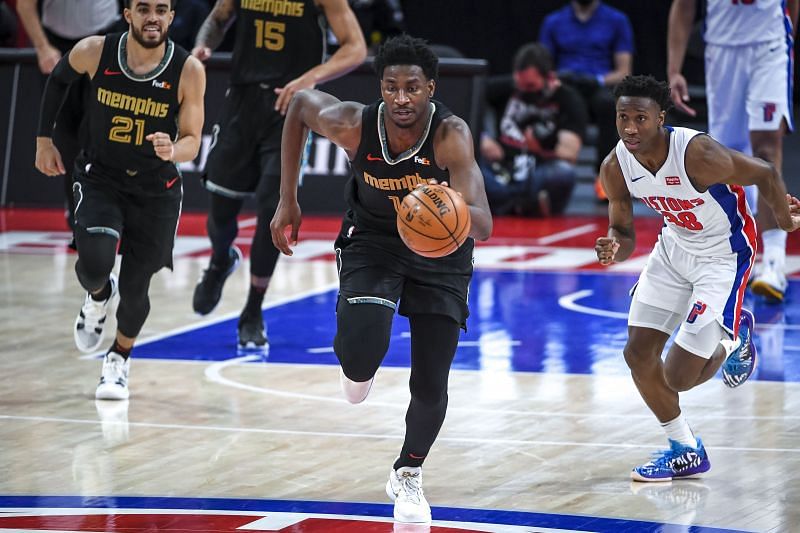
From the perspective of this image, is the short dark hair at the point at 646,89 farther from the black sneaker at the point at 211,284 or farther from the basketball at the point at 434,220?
the black sneaker at the point at 211,284

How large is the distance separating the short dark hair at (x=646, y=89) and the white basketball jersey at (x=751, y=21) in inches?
162

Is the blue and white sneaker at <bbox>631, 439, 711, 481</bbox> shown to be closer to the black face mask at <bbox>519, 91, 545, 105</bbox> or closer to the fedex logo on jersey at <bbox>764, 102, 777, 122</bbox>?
the fedex logo on jersey at <bbox>764, 102, 777, 122</bbox>

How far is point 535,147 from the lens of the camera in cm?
1400

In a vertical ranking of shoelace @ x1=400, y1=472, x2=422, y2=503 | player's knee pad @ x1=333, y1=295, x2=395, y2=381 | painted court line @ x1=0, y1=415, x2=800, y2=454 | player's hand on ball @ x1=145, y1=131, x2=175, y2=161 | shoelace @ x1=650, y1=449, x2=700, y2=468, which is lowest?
painted court line @ x1=0, y1=415, x2=800, y2=454

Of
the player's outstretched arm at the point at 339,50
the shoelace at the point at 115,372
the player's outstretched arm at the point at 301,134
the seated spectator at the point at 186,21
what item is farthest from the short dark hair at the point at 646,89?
the seated spectator at the point at 186,21

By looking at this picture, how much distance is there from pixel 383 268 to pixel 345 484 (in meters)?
0.89

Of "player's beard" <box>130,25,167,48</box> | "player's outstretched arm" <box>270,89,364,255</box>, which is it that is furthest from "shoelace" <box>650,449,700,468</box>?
"player's beard" <box>130,25,167,48</box>

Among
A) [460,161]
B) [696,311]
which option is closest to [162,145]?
[460,161]

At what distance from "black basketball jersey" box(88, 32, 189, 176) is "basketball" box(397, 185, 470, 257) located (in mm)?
2547

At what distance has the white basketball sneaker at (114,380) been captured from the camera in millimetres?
7352

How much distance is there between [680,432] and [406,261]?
1368mm

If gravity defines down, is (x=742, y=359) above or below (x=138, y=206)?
below

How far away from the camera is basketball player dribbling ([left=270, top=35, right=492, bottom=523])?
5.52 metres

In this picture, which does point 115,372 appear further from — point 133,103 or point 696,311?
point 696,311
